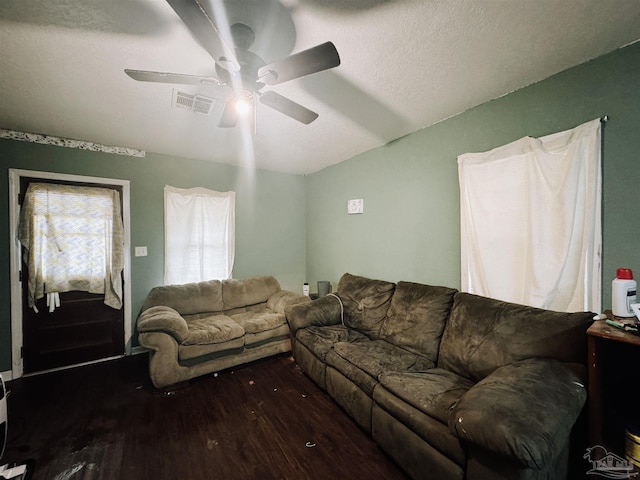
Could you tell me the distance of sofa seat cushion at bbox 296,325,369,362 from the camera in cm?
237

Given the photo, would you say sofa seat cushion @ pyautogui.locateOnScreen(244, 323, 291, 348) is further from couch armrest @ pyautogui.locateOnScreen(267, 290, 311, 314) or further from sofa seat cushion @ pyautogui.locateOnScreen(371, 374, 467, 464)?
sofa seat cushion @ pyautogui.locateOnScreen(371, 374, 467, 464)

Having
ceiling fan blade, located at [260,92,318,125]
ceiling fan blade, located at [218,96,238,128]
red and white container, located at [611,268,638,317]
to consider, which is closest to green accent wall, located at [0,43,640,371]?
red and white container, located at [611,268,638,317]

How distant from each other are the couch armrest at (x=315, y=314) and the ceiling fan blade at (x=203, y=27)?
7.53ft

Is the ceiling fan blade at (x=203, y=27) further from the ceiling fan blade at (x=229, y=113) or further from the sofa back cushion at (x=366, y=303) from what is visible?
the sofa back cushion at (x=366, y=303)

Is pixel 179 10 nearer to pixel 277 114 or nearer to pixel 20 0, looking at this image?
pixel 20 0

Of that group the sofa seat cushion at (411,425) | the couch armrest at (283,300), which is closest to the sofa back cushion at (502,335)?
the sofa seat cushion at (411,425)

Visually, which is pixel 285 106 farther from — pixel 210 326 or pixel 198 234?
pixel 198 234

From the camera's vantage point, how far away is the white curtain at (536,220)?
163cm

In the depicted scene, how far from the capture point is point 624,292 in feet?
4.45

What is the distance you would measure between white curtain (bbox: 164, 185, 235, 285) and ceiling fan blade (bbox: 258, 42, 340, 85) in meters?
Result: 2.56

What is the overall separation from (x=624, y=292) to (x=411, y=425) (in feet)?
4.46

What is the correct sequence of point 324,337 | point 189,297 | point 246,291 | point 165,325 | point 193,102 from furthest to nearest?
point 246,291, point 189,297, point 324,337, point 165,325, point 193,102

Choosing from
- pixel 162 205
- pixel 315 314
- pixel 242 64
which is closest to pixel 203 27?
pixel 242 64

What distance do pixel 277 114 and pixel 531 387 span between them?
256 cm
